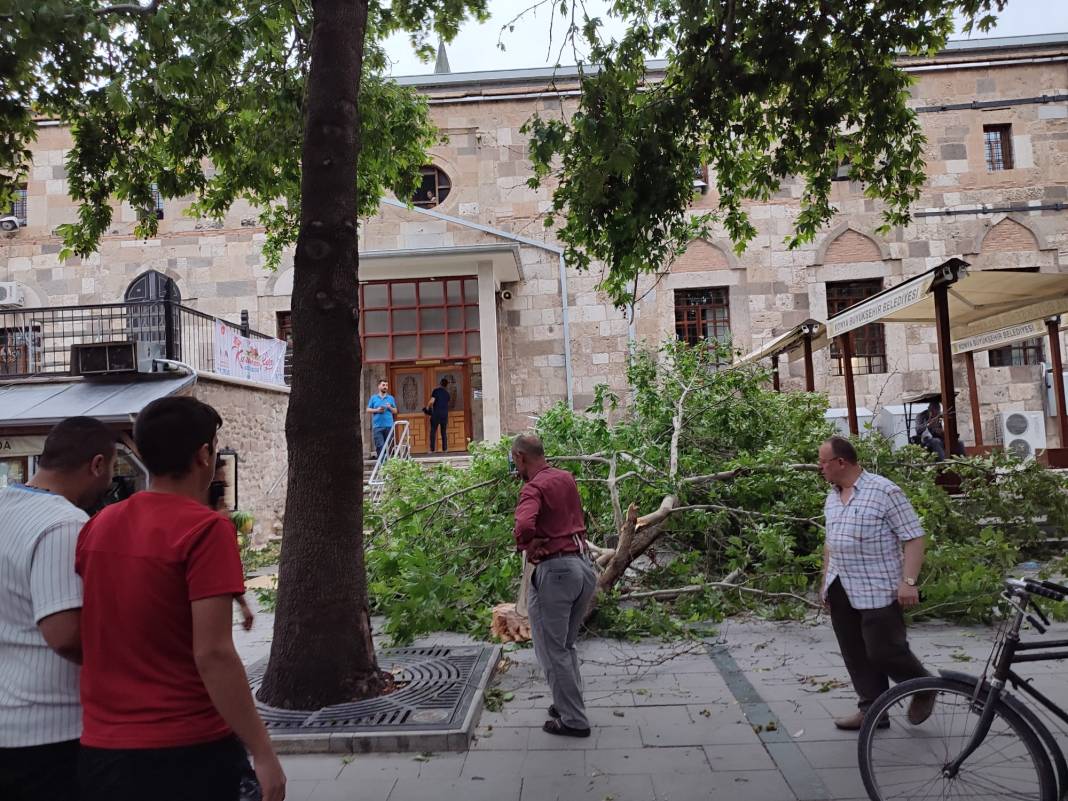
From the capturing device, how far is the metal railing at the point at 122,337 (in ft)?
46.3

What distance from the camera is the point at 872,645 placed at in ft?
14.2

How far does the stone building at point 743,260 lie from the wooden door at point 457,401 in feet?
0.13

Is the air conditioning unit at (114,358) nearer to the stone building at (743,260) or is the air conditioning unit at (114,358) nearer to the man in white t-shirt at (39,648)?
the stone building at (743,260)

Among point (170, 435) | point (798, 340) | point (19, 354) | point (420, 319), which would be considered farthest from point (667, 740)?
point (19, 354)

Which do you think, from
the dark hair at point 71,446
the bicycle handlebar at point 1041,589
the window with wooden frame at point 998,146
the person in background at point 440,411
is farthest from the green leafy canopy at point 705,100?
the window with wooden frame at point 998,146

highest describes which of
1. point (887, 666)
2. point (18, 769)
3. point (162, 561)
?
point (162, 561)

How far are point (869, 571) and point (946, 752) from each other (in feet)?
3.41

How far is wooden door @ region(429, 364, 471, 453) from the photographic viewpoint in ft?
64.6

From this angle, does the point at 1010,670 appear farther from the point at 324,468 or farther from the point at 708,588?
the point at 708,588

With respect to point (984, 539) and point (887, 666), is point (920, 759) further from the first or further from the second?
point (984, 539)

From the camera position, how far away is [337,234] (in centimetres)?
534

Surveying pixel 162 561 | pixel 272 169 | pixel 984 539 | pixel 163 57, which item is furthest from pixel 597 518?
pixel 162 561

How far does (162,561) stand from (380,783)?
8.67 ft

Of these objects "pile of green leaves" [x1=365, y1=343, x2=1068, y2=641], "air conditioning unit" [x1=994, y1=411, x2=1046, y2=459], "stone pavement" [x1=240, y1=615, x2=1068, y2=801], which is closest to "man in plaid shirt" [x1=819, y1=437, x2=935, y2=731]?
"stone pavement" [x1=240, y1=615, x2=1068, y2=801]
